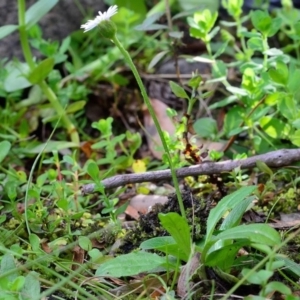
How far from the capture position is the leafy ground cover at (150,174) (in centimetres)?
110

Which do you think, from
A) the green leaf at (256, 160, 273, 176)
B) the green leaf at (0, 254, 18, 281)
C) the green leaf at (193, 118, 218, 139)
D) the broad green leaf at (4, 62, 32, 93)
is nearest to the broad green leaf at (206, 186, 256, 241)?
the green leaf at (256, 160, 273, 176)

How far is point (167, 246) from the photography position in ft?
3.62

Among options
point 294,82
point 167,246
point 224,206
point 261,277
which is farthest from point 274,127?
point 261,277

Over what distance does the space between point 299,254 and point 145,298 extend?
1.15ft

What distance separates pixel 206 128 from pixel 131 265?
70cm

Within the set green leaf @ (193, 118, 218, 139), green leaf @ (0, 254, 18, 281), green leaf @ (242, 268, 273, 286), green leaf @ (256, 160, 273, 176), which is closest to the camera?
green leaf @ (242, 268, 273, 286)

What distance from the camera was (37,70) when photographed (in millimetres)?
1787

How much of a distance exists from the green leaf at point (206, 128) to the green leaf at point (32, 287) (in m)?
0.75

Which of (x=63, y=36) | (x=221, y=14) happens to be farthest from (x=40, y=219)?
(x=221, y=14)

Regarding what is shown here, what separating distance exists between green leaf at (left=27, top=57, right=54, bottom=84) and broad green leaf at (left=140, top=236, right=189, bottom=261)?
32.8 inches

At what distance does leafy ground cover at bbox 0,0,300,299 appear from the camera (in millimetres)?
1100

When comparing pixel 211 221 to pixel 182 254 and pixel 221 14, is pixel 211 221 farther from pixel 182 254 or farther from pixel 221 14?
pixel 221 14

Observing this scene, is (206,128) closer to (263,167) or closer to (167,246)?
(263,167)

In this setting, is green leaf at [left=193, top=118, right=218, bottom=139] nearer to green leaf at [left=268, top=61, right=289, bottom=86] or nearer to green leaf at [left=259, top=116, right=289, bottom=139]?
green leaf at [left=259, top=116, right=289, bottom=139]
